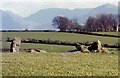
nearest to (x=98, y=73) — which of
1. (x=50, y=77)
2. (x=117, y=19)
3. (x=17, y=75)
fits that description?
(x=50, y=77)

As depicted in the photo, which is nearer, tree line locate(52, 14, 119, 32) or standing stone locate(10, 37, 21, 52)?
standing stone locate(10, 37, 21, 52)

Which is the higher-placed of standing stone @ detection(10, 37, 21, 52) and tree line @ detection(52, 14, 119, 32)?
tree line @ detection(52, 14, 119, 32)

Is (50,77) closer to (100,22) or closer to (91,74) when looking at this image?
(91,74)

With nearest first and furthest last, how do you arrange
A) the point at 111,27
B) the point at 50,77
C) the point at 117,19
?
the point at 50,77, the point at 111,27, the point at 117,19

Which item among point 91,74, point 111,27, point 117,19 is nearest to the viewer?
point 91,74

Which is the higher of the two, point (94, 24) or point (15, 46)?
point (94, 24)

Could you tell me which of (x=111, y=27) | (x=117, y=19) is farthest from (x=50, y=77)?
(x=117, y=19)

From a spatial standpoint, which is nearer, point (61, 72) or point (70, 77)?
point (70, 77)

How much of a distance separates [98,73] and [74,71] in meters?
1.49

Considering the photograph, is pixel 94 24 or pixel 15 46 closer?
pixel 15 46

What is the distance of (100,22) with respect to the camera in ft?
553

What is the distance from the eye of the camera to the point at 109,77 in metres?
18.5

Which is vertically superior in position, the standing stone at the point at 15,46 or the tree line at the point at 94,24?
the tree line at the point at 94,24

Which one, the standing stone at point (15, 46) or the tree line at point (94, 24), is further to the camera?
the tree line at point (94, 24)
